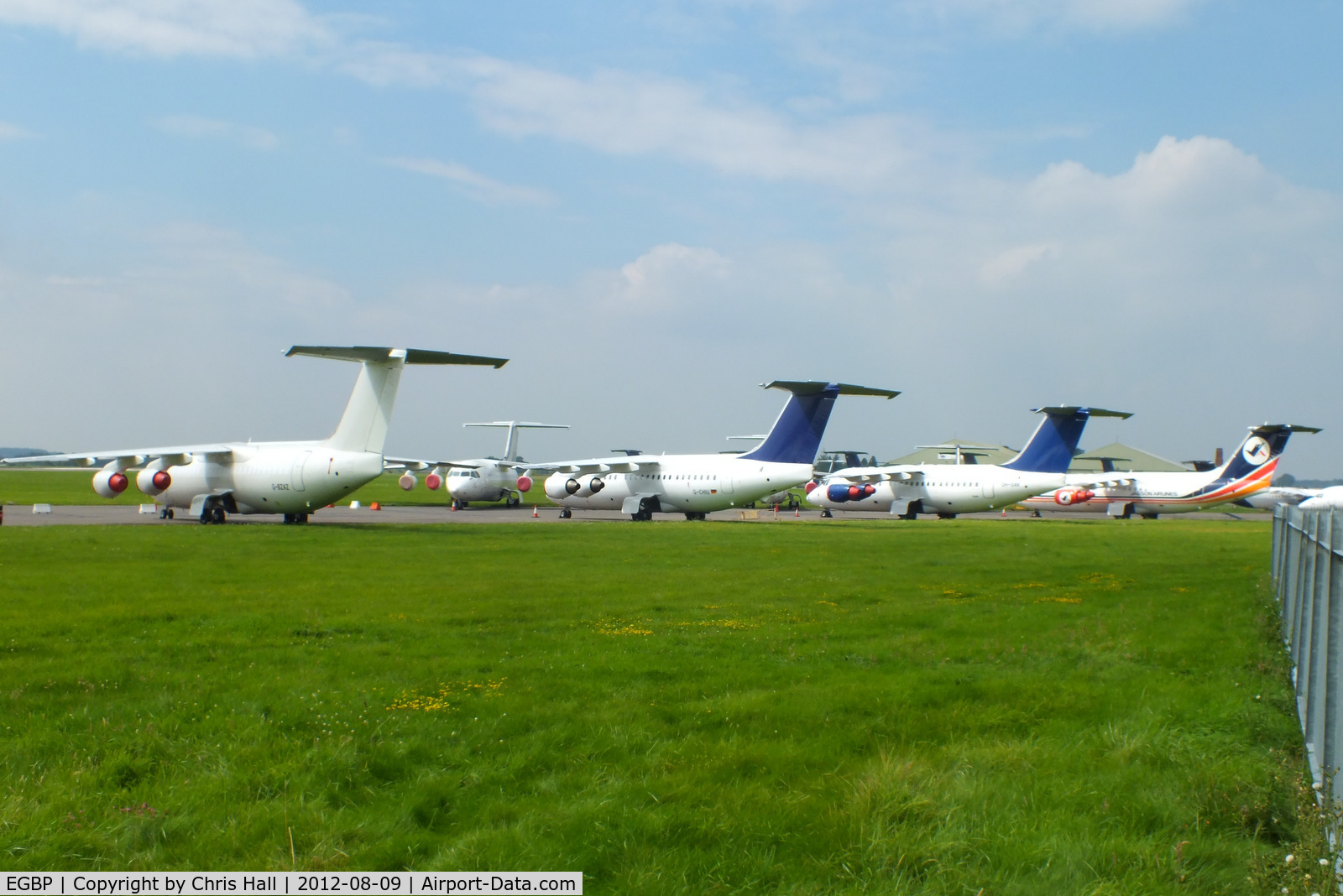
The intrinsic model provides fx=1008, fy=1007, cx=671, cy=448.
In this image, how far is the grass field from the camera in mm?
5016

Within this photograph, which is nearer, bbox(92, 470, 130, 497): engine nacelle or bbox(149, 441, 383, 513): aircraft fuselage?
bbox(149, 441, 383, 513): aircraft fuselage

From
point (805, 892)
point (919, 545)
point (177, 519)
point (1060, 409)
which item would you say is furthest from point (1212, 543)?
point (177, 519)

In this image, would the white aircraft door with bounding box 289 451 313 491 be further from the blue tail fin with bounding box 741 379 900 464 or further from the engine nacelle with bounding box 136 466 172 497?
the blue tail fin with bounding box 741 379 900 464

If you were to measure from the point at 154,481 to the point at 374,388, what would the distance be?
387 inches

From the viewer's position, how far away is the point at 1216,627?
12320 millimetres

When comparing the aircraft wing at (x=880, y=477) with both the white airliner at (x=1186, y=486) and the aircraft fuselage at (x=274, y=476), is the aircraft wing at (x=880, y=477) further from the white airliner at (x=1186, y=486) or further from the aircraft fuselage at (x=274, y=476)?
the aircraft fuselage at (x=274, y=476)

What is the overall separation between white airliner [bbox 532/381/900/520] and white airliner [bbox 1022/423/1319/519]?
18.3m

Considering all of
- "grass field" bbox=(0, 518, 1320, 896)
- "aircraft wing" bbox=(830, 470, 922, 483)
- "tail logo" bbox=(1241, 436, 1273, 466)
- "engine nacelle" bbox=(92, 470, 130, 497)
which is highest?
"tail logo" bbox=(1241, 436, 1273, 466)

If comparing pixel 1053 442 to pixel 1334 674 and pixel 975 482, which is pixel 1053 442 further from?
pixel 1334 674

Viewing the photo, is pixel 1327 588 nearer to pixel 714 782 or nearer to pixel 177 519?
pixel 714 782

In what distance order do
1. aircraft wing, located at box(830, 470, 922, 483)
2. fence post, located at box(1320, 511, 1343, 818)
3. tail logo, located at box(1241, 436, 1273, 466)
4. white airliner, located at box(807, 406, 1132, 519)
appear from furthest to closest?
tail logo, located at box(1241, 436, 1273, 466) → aircraft wing, located at box(830, 470, 922, 483) → white airliner, located at box(807, 406, 1132, 519) → fence post, located at box(1320, 511, 1343, 818)

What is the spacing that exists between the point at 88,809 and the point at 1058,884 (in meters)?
4.96


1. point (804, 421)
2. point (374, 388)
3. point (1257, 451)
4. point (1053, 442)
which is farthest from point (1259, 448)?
point (374, 388)

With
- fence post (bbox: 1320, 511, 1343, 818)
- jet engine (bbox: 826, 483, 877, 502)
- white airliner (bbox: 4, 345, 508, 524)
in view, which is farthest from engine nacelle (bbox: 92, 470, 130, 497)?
fence post (bbox: 1320, 511, 1343, 818)
